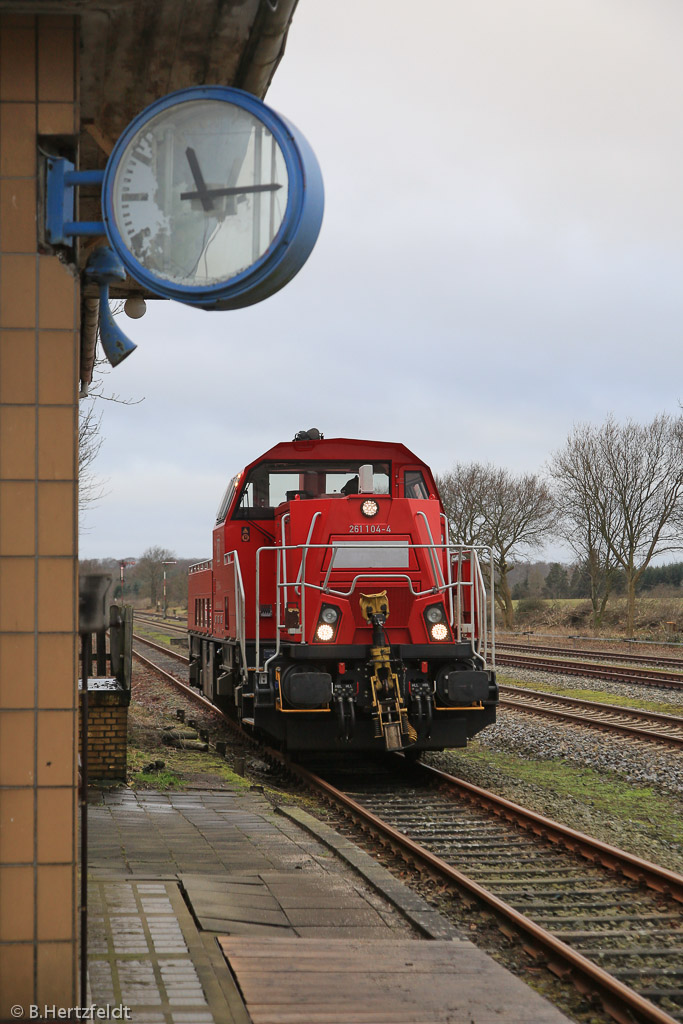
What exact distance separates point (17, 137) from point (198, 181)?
0.65 meters

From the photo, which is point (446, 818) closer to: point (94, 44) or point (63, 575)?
point (63, 575)

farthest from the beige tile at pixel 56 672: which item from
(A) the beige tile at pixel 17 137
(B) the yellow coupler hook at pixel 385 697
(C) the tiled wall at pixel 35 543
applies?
(B) the yellow coupler hook at pixel 385 697

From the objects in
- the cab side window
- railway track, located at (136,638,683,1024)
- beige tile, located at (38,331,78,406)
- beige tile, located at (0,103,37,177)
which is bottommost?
railway track, located at (136,638,683,1024)

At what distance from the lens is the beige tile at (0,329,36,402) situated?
3266 millimetres

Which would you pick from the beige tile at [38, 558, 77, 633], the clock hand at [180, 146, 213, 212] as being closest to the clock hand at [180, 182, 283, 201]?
the clock hand at [180, 146, 213, 212]

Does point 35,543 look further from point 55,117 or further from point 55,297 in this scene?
point 55,117

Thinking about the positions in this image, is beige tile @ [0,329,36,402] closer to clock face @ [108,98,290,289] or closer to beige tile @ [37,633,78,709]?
clock face @ [108,98,290,289]

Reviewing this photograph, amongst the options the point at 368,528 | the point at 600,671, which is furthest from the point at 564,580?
the point at 368,528

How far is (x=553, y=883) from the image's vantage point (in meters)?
6.41

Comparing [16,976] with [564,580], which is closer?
[16,976]

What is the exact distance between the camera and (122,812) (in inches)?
302

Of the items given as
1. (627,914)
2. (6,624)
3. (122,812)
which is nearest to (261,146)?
(6,624)

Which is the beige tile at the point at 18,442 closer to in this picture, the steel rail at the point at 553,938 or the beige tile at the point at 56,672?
the beige tile at the point at 56,672

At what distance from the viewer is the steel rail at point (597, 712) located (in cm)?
1243
